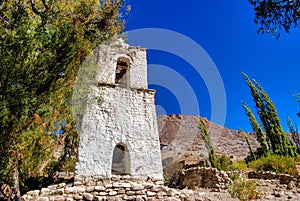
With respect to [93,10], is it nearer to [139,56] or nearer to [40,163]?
[139,56]

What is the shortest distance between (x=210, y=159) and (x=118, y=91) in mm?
11720

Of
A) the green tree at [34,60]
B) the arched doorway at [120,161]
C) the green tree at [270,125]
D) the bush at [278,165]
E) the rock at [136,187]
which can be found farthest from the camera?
the green tree at [270,125]

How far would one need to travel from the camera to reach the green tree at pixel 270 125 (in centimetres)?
1666

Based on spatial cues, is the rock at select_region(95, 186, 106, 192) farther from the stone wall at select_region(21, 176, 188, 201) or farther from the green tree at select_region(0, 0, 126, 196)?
the green tree at select_region(0, 0, 126, 196)

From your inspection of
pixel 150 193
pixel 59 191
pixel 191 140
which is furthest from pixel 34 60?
pixel 191 140

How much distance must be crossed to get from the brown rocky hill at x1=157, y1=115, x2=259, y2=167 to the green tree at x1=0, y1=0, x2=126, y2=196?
20037 mm

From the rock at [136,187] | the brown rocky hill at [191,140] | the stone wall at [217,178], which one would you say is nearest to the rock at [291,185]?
the stone wall at [217,178]

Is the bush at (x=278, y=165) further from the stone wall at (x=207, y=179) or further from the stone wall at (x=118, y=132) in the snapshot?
the stone wall at (x=118, y=132)

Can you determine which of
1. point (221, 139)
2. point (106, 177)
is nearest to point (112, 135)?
point (106, 177)

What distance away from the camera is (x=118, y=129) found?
8125 millimetres

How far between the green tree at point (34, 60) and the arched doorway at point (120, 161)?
8.26 feet

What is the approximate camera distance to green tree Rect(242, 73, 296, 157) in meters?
16.7

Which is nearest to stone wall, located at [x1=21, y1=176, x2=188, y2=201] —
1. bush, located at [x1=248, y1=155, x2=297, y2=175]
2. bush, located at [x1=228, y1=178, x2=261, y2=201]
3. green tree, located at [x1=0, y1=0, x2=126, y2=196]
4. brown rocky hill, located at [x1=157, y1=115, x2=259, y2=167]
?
A: green tree, located at [x1=0, y1=0, x2=126, y2=196]

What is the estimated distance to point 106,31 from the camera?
8.52 meters
